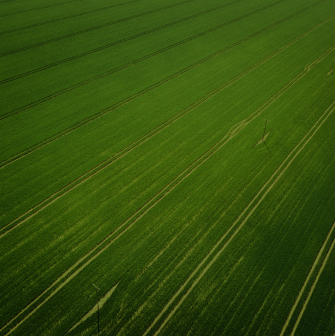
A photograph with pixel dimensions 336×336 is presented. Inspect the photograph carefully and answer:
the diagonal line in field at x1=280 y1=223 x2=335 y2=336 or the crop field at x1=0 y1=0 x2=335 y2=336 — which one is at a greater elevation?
the crop field at x1=0 y1=0 x2=335 y2=336

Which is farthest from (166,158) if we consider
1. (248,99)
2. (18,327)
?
(18,327)

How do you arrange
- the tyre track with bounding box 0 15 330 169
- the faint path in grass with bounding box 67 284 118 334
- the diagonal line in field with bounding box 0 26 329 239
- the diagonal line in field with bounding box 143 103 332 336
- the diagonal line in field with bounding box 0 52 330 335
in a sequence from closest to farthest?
1. the faint path in grass with bounding box 67 284 118 334
2. the diagonal line in field with bounding box 0 52 330 335
3. the diagonal line in field with bounding box 143 103 332 336
4. the diagonal line in field with bounding box 0 26 329 239
5. the tyre track with bounding box 0 15 330 169

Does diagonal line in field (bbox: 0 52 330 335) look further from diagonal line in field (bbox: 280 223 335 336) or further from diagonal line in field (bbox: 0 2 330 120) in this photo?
diagonal line in field (bbox: 0 2 330 120)

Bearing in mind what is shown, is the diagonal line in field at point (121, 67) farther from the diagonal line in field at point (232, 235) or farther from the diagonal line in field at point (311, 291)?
the diagonal line in field at point (311, 291)

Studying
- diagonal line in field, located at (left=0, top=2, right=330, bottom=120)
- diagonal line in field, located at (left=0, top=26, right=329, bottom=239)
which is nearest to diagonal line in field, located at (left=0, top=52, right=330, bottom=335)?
diagonal line in field, located at (left=0, top=26, right=329, bottom=239)

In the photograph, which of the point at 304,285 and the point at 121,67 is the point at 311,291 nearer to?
the point at 304,285

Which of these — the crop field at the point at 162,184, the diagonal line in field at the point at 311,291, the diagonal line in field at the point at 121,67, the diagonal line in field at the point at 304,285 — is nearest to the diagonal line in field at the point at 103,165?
the crop field at the point at 162,184

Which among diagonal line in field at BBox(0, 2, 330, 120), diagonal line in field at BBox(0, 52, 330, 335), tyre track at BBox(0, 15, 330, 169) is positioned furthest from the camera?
diagonal line in field at BBox(0, 2, 330, 120)

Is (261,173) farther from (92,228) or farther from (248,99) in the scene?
(92,228)

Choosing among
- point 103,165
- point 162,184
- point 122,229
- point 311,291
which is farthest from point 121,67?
point 311,291
